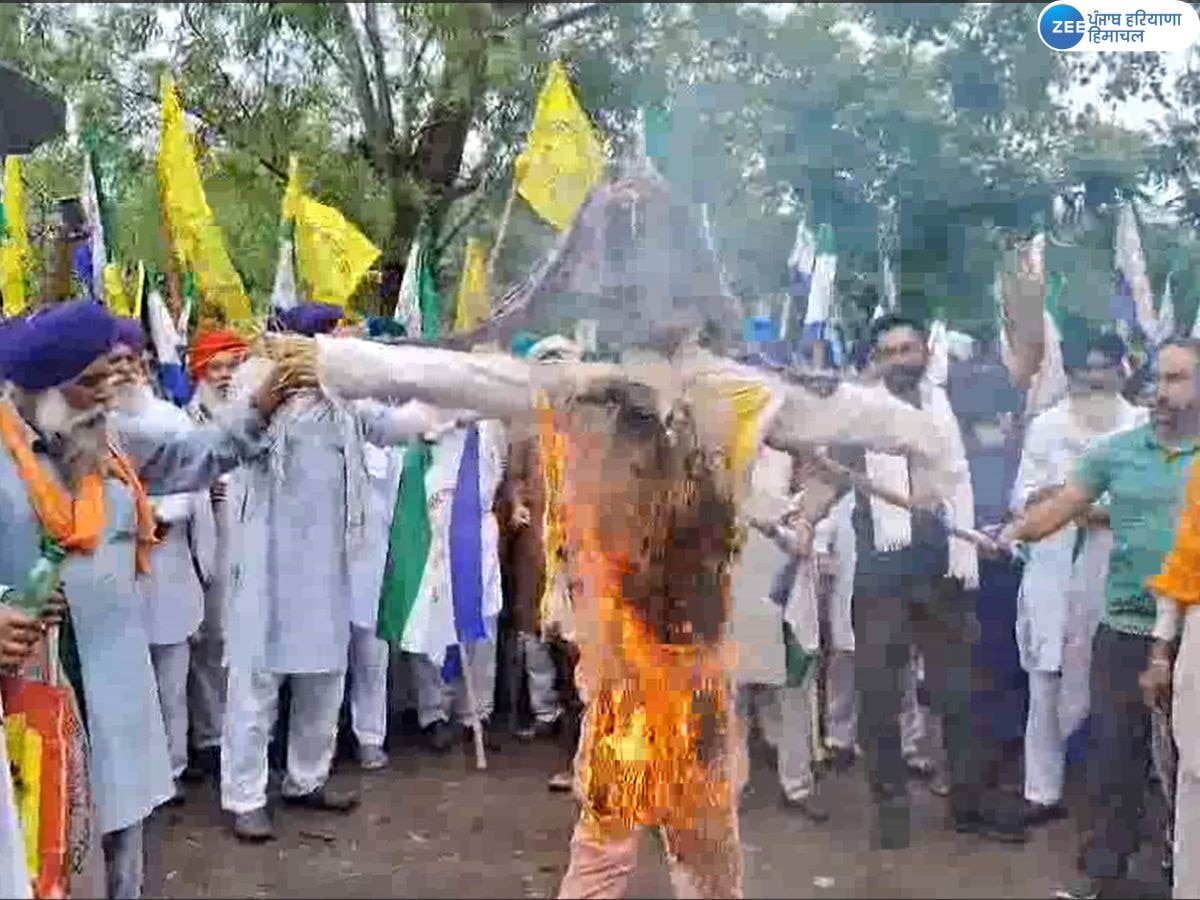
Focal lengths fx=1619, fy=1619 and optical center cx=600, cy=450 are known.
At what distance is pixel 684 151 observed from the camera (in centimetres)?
288

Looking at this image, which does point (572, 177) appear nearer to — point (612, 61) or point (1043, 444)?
point (612, 61)

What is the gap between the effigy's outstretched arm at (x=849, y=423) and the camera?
2.53m

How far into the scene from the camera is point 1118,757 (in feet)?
10.5

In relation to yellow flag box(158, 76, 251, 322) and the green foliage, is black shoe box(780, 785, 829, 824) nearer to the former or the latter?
the green foliage

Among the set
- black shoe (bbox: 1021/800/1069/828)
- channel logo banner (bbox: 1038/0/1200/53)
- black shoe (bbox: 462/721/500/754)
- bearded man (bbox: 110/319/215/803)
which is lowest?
black shoe (bbox: 1021/800/1069/828)

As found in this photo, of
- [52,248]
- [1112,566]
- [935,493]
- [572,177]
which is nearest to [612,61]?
[572,177]

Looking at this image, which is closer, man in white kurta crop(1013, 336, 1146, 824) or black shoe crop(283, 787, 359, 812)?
man in white kurta crop(1013, 336, 1146, 824)

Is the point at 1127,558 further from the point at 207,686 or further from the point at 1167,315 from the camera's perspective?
the point at 207,686

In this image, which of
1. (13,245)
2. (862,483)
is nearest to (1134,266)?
(862,483)

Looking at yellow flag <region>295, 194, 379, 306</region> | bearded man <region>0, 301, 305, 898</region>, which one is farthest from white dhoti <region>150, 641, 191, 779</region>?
bearded man <region>0, 301, 305, 898</region>

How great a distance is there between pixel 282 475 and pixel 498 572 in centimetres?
75

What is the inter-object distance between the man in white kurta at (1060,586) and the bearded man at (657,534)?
2.98 feet

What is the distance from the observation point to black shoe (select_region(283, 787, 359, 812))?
11.7ft

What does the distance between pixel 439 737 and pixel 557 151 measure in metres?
1.60
